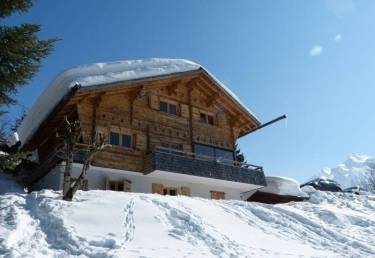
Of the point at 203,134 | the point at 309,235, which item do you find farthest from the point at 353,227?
the point at 203,134

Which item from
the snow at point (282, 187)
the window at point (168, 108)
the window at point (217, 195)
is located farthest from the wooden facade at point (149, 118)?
the snow at point (282, 187)

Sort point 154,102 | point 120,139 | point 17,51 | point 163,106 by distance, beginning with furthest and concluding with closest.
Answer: point 163,106 → point 154,102 → point 120,139 → point 17,51

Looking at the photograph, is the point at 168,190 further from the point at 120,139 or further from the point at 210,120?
the point at 210,120

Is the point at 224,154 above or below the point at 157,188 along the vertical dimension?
above

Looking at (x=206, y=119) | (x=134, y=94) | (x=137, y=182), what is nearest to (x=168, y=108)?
(x=134, y=94)

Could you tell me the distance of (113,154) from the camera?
22062mm

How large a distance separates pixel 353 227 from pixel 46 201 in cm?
1251

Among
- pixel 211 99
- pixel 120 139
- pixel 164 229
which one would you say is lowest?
pixel 164 229

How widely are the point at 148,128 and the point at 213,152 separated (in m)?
4.96

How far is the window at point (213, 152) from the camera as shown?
2619 centimetres

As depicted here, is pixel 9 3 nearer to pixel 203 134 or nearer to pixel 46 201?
pixel 46 201

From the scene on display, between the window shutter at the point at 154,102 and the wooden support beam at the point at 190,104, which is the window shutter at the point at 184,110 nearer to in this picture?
the wooden support beam at the point at 190,104

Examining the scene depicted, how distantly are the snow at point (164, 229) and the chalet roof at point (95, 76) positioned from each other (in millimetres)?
7336

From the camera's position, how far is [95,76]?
2206 cm
